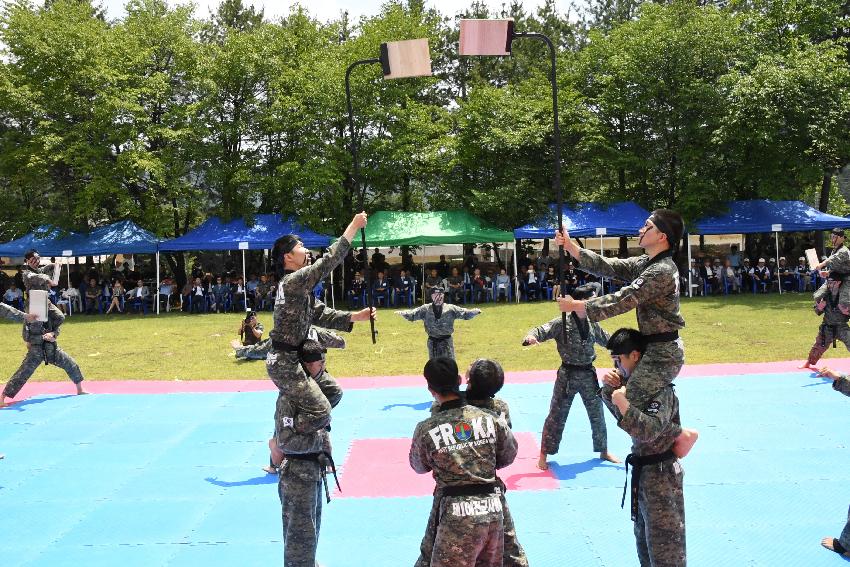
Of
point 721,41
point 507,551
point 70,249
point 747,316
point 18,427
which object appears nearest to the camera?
point 507,551

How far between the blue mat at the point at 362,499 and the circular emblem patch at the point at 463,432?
2.15 m

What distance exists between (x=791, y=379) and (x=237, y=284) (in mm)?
20517

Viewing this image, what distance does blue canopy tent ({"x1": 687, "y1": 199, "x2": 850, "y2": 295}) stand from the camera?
25.9 meters

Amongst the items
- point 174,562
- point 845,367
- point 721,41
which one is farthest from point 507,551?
point 721,41

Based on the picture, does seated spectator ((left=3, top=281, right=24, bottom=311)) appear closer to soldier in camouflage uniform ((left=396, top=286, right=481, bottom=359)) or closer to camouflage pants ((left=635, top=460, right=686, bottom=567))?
soldier in camouflage uniform ((left=396, top=286, right=481, bottom=359))

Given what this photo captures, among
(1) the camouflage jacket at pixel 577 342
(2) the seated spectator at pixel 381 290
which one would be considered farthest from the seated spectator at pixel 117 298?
(1) the camouflage jacket at pixel 577 342

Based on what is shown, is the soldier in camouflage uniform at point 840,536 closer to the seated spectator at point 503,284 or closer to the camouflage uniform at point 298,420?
the camouflage uniform at point 298,420

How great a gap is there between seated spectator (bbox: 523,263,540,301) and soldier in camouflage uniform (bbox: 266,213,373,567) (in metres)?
21.8

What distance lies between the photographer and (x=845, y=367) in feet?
40.2

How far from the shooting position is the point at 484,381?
447 centimetres

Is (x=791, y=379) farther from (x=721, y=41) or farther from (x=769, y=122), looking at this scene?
(x=721, y=41)

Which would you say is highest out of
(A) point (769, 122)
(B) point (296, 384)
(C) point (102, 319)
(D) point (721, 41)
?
(D) point (721, 41)

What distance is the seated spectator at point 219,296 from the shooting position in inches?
1043

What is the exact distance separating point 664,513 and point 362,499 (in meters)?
3.56
